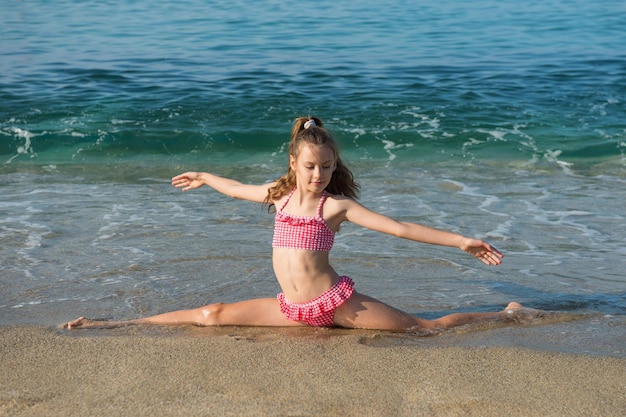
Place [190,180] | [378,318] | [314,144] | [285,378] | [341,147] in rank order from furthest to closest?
[341,147]
[190,180]
[378,318]
[314,144]
[285,378]

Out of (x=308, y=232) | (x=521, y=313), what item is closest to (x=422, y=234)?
(x=308, y=232)

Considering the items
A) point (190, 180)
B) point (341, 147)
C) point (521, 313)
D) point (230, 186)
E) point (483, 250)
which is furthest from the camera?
point (341, 147)

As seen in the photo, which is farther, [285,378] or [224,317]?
[224,317]

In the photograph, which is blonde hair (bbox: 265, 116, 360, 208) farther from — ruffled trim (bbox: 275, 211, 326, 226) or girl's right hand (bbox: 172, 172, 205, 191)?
girl's right hand (bbox: 172, 172, 205, 191)

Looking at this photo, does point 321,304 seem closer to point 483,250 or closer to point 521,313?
→ point 483,250

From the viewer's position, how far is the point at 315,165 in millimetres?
4422

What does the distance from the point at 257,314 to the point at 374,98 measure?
356 inches

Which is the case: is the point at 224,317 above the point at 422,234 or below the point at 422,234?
below

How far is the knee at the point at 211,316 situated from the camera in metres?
4.59

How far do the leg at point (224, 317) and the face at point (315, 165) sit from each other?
2.26ft

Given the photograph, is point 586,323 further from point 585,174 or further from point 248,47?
point 248,47

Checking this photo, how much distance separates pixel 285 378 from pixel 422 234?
1084 millimetres

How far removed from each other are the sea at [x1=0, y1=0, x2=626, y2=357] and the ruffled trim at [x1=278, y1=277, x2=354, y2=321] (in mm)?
395

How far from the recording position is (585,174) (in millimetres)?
9078
